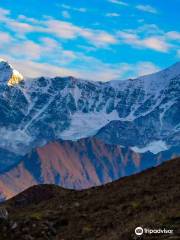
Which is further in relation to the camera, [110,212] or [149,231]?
[110,212]

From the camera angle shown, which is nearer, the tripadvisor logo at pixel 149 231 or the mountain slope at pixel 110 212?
the tripadvisor logo at pixel 149 231

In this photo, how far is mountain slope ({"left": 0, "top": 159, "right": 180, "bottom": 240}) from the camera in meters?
46.7

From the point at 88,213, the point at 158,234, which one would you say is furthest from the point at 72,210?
the point at 158,234

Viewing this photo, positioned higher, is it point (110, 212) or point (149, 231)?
point (149, 231)

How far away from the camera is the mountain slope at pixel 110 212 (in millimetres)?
46672

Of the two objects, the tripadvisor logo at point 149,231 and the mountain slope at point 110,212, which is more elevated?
the tripadvisor logo at point 149,231

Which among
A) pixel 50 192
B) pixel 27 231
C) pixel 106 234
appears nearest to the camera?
pixel 106 234

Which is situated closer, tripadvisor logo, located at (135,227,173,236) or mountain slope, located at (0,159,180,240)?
tripadvisor logo, located at (135,227,173,236)

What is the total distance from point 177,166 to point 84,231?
21.0 metres

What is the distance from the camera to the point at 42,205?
66.4 m

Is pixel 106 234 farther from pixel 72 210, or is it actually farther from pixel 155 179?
pixel 155 179

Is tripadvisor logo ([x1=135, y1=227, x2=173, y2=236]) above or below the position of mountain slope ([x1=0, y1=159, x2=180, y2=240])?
above

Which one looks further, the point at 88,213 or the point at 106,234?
the point at 88,213

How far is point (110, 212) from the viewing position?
54.1 m
